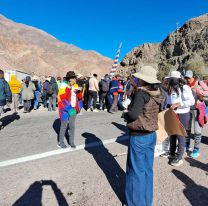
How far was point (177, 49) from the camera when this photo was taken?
252 feet

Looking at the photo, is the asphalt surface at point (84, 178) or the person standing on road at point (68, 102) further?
the person standing on road at point (68, 102)

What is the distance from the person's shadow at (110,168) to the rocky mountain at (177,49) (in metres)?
58.6

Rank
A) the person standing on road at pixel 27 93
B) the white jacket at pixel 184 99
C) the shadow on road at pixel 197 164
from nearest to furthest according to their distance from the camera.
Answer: the white jacket at pixel 184 99 → the shadow on road at pixel 197 164 → the person standing on road at pixel 27 93

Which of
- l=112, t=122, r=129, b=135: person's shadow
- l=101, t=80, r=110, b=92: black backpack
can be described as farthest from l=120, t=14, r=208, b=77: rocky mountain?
l=112, t=122, r=129, b=135: person's shadow

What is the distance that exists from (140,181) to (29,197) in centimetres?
165

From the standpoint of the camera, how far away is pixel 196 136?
6223 mm

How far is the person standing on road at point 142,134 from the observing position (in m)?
3.57

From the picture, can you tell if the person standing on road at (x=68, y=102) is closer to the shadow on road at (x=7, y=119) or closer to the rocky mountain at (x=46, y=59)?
the shadow on road at (x=7, y=119)

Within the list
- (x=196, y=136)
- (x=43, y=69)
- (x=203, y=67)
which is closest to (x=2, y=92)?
(x=196, y=136)

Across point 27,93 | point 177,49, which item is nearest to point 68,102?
point 27,93

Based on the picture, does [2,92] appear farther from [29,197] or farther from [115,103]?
[115,103]

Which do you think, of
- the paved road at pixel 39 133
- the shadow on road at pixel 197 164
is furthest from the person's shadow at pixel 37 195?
the shadow on road at pixel 197 164

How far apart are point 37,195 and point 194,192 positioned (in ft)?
7.98

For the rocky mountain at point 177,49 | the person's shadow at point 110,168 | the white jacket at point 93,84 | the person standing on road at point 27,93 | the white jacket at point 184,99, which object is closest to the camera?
the person's shadow at point 110,168
